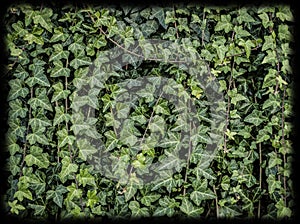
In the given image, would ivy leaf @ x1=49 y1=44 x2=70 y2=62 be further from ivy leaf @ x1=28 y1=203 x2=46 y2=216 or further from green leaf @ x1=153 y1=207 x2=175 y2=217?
green leaf @ x1=153 y1=207 x2=175 y2=217

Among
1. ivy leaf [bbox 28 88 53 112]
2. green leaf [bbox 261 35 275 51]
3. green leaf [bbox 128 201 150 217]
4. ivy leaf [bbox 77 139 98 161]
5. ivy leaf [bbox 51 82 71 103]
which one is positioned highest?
green leaf [bbox 261 35 275 51]

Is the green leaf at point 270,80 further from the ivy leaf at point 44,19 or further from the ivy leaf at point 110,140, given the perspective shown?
the ivy leaf at point 44,19

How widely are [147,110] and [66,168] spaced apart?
0.48 meters

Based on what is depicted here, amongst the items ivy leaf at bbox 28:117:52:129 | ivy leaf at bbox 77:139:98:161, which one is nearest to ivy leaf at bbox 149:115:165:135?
ivy leaf at bbox 77:139:98:161

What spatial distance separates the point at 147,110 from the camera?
76.3 inches

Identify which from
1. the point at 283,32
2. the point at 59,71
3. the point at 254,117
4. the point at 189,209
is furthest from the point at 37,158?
the point at 283,32

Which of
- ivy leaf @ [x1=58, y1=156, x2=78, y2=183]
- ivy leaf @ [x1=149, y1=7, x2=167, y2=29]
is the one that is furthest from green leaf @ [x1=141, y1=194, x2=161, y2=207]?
ivy leaf @ [x1=149, y1=7, x2=167, y2=29]

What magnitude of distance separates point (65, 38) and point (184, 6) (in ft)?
1.97

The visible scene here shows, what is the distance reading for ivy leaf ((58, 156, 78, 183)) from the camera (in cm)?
193

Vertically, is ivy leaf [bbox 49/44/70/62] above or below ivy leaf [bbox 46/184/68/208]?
above

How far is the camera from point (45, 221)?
1.97 metres

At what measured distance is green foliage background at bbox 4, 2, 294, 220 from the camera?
75.7 inches

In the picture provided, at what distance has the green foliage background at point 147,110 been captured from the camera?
1924mm

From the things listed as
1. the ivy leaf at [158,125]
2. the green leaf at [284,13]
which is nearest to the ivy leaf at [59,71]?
the ivy leaf at [158,125]
